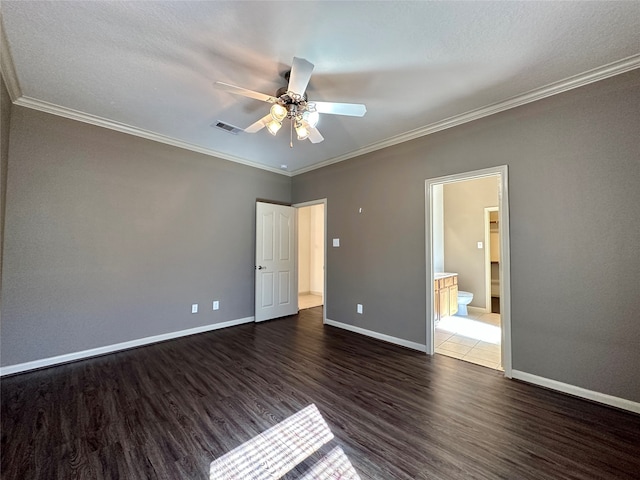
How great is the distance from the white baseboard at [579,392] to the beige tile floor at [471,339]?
0.92 feet

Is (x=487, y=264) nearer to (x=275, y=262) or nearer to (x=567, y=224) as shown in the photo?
(x=567, y=224)

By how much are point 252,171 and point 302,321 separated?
2810 mm

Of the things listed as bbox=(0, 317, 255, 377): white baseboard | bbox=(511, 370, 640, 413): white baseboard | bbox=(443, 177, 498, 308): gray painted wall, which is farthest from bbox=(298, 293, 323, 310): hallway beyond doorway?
bbox=(511, 370, 640, 413): white baseboard

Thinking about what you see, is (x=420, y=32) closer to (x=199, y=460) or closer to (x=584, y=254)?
(x=584, y=254)

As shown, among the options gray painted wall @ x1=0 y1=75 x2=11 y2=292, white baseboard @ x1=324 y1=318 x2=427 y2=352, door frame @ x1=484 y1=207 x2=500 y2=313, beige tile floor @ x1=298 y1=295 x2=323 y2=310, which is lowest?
beige tile floor @ x1=298 y1=295 x2=323 y2=310

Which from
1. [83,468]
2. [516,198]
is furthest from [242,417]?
[516,198]

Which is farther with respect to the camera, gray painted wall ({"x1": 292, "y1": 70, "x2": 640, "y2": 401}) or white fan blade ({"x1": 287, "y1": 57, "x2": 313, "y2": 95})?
gray painted wall ({"x1": 292, "y1": 70, "x2": 640, "y2": 401})

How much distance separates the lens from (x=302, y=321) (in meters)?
4.48

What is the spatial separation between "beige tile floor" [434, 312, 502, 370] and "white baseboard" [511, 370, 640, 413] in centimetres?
28

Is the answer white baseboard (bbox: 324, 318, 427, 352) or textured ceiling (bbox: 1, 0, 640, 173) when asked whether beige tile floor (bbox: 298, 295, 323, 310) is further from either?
textured ceiling (bbox: 1, 0, 640, 173)

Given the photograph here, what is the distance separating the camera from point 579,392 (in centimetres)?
215

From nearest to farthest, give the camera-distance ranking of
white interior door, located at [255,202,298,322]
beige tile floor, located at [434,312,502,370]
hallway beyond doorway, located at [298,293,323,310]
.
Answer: beige tile floor, located at [434,312,502,370] < white interior door, located at [255,202,298,322] < hallway beyond doorway, located at [298,293,323,310]

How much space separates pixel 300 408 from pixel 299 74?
8.47ft

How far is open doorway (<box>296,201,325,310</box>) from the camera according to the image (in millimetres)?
6969
